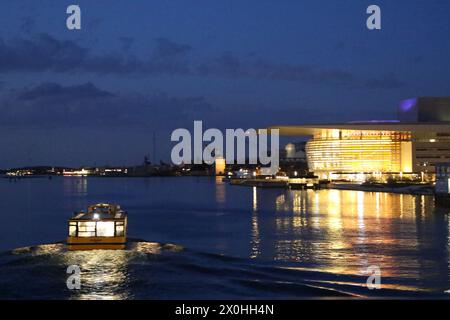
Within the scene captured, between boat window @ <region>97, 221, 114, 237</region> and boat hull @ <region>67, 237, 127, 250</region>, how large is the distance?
19 cm

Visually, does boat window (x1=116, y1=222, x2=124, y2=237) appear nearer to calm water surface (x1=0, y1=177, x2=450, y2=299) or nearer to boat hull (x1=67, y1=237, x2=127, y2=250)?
boat hull (x1=67, y1=237, x2=127, y2=250)

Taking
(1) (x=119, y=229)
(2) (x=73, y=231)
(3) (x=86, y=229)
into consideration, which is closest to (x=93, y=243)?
(3) (x=86, y=229)

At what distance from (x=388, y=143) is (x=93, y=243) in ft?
214

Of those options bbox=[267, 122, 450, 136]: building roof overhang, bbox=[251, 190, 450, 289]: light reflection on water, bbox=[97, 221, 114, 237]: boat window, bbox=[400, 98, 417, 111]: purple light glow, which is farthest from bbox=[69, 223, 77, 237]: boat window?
bbox=[400, 98, 417, 111]: purple light glow

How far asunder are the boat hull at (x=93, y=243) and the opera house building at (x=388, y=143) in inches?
2331

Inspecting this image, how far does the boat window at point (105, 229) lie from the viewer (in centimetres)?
1449

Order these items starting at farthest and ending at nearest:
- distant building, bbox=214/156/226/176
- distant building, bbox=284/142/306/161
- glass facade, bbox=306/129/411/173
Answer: distant building, bbox=214/156/226/176
distant building, bbox=284/142/306/161
glass facade, bbox=306/129/411/173

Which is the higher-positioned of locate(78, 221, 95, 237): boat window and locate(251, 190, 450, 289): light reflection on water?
locate(78, 221, 95, 237): boat window

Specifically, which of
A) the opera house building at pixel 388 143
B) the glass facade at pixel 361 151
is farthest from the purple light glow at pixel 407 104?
the glass facade at pixel 361 151

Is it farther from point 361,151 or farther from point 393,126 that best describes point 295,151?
point 393,126

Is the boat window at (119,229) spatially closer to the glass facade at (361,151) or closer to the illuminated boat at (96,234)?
the illuminated boat at (96,234)

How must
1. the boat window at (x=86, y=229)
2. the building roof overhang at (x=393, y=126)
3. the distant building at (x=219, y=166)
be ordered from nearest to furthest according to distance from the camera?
1. the boat window at (x=86, y=229)
2. the building roof overhang at (x=393, y=126)
3. the distant building at (x=219, y=166)

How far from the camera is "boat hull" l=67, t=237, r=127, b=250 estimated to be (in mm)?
14258
